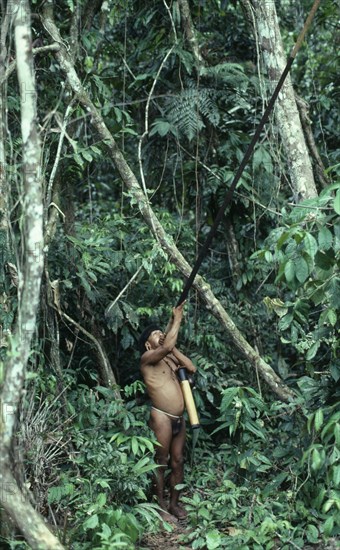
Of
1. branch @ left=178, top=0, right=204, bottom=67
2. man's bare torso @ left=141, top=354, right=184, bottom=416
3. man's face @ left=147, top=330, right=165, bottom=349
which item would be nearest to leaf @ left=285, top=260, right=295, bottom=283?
man's face @ left=147, top=330, right=165, bottom=349

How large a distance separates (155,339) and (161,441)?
0.82 metres

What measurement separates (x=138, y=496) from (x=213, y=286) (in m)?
2.70

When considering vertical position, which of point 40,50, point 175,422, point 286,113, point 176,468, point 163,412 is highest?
point 40,50

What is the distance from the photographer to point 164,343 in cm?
637

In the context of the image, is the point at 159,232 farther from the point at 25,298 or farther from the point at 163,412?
the point at 25,298

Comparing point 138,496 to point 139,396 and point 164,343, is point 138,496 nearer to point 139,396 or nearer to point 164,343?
point 164,343

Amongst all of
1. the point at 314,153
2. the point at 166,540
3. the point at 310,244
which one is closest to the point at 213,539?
the point at 166,540

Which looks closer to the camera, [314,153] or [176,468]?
[176,468]

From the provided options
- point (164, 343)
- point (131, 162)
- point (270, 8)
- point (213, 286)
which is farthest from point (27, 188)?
point (131, 162)

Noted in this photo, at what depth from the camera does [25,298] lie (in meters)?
4.57

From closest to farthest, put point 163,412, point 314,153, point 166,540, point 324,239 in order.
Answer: point 324,239
point 166,540
point 163,412
point 314,153

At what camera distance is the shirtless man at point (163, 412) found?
6.54 m

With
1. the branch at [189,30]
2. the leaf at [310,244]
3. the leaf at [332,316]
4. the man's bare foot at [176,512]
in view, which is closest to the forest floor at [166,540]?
the man's bare foot at [176,512]

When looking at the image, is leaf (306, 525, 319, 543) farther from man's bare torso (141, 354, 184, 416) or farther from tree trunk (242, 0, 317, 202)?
tree trunk (242, 0, 317, 202)
